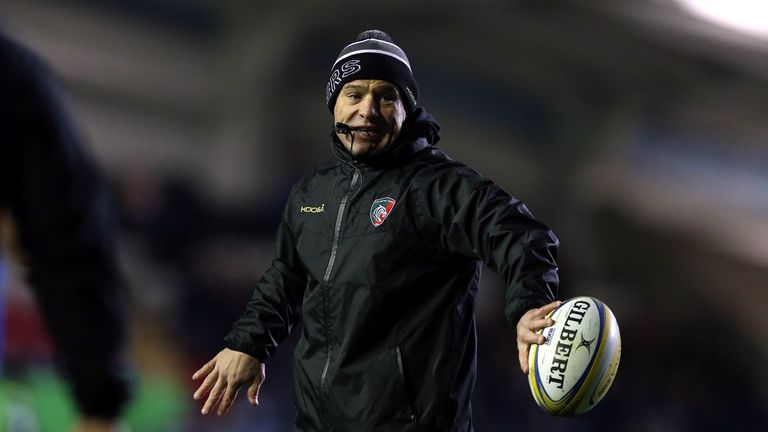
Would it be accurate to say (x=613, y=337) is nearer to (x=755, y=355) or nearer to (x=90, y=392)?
(x=90, y=392)

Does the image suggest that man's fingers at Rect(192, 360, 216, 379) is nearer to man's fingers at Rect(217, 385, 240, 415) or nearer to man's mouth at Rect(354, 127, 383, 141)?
man's fingers at Rect(217, 385, 240, 415)

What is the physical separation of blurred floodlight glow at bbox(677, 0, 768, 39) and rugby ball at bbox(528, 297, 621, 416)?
1179 cm

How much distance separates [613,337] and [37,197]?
1450mm

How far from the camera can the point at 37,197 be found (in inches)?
93.6

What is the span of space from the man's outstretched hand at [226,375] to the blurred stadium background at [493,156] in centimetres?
725

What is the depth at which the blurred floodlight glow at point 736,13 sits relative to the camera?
13.6 m

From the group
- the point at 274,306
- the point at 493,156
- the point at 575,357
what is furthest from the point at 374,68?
the point at 493,156

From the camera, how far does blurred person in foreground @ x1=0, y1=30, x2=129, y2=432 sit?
7.73ft

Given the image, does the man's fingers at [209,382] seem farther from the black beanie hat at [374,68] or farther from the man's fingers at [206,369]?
the black beanie hat at [374,68]

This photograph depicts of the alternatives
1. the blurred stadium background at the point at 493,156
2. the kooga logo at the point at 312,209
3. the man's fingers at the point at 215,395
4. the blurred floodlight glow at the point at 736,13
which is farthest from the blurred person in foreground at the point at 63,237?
the blurred floodlight glow at the point at 736,13

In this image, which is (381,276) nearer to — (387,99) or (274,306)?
(274,306)

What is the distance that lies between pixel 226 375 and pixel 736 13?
490 inches

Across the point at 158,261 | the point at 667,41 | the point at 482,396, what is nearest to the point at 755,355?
the point at 667,41

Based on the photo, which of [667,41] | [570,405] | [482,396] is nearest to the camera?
[570,405]
